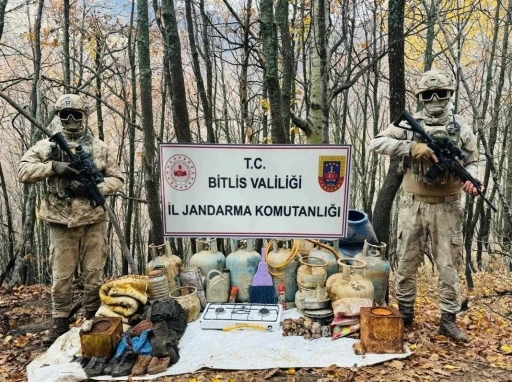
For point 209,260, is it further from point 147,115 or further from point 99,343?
point 147,115

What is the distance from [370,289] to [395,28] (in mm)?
3910

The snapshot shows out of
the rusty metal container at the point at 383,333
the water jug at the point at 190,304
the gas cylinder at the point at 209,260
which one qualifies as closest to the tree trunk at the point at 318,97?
the gas cylinder at the point at 209,260

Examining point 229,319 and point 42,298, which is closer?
point 229,319

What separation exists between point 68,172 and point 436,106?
3.83 m

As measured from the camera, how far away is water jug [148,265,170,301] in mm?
4629

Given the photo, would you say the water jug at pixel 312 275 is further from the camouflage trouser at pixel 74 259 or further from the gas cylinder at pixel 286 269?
the camouflage trouser at pixel 74 259

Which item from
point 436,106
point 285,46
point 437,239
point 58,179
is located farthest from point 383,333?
point 285,46

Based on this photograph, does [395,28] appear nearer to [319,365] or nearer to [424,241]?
[424,241]

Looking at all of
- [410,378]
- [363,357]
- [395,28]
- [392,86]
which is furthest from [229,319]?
[395,28]

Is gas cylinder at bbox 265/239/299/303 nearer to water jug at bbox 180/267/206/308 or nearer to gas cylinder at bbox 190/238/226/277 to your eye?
gas cylinder at bbox 190/238/226/277

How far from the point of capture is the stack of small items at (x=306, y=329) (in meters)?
4.15

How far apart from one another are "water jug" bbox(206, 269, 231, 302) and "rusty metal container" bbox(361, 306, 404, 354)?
5.59ft

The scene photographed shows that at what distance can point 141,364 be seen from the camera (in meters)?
3.68

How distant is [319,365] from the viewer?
3.70m
